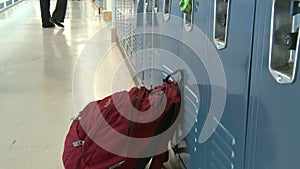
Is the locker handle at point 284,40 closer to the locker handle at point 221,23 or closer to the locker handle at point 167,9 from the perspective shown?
the locker handle at point 221,23

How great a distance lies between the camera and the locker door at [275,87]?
84 centimetres

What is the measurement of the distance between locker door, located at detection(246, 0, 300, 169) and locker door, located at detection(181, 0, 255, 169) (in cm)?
7

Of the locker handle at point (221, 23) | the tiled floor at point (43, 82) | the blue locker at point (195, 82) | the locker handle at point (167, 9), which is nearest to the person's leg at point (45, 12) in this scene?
the tiled floor at point (43, 82)

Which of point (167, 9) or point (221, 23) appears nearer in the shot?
point (221, 23)

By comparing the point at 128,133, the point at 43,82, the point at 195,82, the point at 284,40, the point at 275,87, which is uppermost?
the point at 284,40

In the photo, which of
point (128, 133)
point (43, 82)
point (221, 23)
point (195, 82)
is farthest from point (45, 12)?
point (221, 23)

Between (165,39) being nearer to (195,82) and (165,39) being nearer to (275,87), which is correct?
(195,82)

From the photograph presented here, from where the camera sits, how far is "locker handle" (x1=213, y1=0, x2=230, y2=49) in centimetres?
124

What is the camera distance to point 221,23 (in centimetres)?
129

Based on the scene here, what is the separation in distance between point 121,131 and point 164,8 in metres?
0.74

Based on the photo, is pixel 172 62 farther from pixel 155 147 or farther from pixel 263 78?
pixel 263 78

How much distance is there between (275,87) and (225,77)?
1.10ft

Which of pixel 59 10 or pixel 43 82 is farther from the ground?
pixel 59 10

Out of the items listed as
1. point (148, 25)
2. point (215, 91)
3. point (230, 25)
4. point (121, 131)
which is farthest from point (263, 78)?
point (148, 25)
